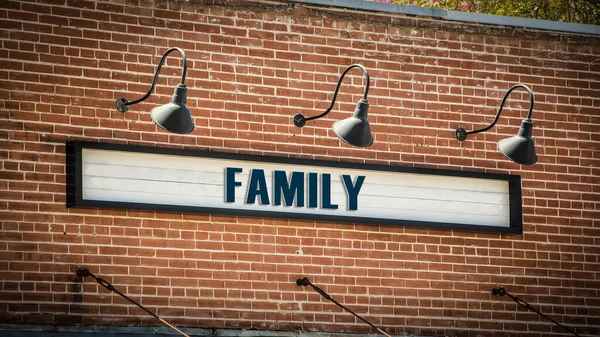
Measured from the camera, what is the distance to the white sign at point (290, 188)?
455 inches

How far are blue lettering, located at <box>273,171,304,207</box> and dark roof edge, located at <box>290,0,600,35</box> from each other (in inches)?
77.7

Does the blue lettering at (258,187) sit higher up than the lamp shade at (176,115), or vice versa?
the lamp shade at (176,115)

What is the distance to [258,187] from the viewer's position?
12.1 meters

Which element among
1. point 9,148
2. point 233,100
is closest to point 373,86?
point 233,100

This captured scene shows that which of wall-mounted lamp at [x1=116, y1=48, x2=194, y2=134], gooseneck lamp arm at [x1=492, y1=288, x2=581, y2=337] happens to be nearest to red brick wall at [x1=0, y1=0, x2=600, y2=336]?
gooseneck lamp arm at [x1=492, y1=288, x2=581, y2=337]

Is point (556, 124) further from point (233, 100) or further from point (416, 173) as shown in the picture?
point (233, 100)

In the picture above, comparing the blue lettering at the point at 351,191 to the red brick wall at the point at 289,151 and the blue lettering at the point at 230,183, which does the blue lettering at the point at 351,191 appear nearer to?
the red brick wall at the point at 289,151

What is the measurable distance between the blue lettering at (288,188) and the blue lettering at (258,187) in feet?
0.38

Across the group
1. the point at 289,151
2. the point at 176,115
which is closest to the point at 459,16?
the point at 289,151

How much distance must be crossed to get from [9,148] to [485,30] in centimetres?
573

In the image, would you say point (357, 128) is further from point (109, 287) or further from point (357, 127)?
point (109, 287)

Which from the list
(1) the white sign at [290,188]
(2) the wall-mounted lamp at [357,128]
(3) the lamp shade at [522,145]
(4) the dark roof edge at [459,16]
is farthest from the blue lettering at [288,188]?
(3) the lamp shade at [522,145]

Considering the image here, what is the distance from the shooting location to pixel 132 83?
11766 millimetres

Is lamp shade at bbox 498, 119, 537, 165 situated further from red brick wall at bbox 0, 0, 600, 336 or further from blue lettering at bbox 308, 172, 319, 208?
blue lettering at bbox 308, 172, 319, 208
